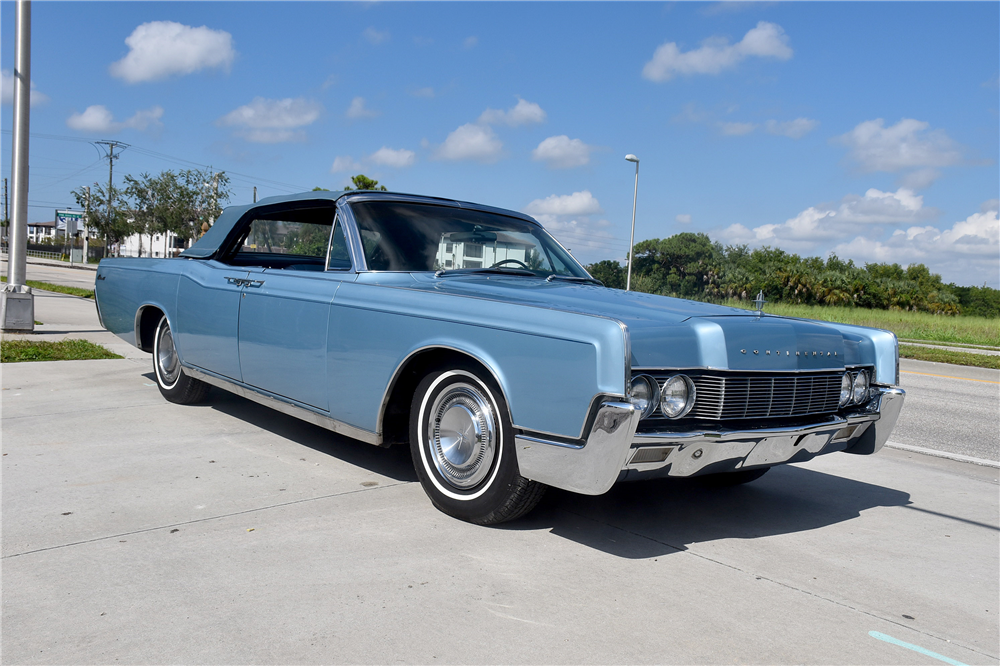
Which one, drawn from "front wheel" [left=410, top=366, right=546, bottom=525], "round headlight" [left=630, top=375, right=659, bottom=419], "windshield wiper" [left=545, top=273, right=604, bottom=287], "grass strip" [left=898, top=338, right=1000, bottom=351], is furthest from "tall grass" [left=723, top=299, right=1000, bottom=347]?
"round headlight" [left=630, top=375, right=659, bottom=419]

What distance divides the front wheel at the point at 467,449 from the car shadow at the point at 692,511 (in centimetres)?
22

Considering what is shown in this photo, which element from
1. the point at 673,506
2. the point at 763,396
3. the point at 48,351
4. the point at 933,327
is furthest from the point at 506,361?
the point at 933,327

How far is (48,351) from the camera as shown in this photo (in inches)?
309

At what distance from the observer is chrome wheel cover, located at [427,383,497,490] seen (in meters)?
3.37

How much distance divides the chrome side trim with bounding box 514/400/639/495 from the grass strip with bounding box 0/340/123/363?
6.38 metres

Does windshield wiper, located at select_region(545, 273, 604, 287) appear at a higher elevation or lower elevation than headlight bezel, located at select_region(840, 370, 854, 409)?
higher

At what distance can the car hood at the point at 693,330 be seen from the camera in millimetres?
3059

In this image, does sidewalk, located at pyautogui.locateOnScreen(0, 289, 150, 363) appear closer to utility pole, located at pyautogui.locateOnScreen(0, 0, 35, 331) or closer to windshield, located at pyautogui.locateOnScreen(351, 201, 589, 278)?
utility pole, located at pyautogui.locateOnScreen(0, 0, 35, 331)

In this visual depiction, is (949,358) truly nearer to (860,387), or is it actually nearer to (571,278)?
(860,387)

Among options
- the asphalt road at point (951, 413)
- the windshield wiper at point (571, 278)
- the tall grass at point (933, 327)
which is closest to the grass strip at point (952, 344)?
the tall grass at point (933, 327)

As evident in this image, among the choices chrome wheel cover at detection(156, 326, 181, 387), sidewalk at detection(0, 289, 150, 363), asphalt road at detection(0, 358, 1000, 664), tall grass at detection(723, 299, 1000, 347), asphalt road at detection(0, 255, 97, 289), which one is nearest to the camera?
asphalt road at detection(0, 358, 1000, 664)

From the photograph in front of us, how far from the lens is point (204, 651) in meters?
2.27

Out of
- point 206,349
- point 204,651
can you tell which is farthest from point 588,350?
point 206,349

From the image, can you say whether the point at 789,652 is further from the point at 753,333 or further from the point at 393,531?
the point at 393,531
